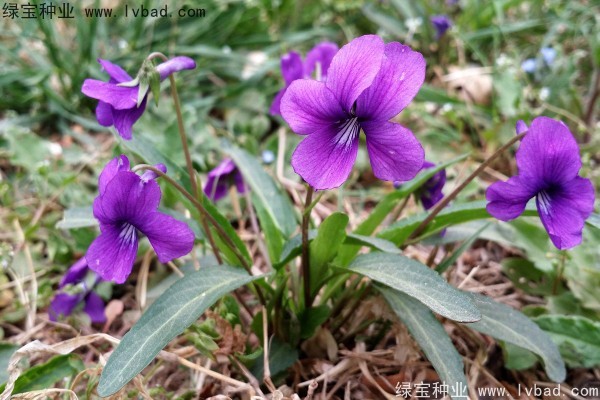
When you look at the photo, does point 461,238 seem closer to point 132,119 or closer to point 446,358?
point 446,358

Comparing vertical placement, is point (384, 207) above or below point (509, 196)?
below

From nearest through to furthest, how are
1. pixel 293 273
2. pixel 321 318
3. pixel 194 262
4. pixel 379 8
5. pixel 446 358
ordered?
pixel 446 358
pixel 321 318
pixel 293 273
pixel 194 262
pixel 379 8

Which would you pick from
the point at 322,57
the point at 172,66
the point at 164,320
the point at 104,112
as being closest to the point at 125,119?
the point at 104,112

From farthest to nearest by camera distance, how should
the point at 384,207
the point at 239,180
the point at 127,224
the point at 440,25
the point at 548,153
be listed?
the point at 440,25 → the point at 239,180 → the point at 384,207 → the point at 127,224 → the point at 548,153

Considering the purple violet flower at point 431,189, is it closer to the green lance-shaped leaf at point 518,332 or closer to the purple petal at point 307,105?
the green lance-shaped leaf at point 518,332

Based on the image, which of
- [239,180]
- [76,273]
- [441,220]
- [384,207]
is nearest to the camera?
[441,220]

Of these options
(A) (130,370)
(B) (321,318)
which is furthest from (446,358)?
(A) (130,370)

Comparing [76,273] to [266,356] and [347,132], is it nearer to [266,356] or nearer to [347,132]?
[266,356]
